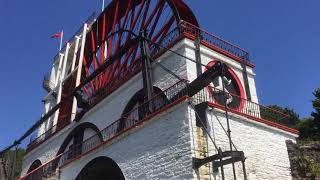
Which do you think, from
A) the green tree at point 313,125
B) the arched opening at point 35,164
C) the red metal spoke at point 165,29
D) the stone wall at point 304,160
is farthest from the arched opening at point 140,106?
the green tree at point 313,125

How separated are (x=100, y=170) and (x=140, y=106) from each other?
3.19 metres

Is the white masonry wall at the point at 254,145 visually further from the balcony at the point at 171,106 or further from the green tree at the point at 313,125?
the green tree at the point at 313,125

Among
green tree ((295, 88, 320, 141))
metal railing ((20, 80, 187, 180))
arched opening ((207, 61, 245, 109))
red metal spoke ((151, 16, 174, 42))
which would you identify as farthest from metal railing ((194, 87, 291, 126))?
green tree ((295, 88, 320, 141))

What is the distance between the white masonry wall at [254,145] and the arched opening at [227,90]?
0.87m

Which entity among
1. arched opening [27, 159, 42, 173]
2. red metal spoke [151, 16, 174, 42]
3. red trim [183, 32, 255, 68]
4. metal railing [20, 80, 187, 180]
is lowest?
metal railing [20, 80, 187, 180]

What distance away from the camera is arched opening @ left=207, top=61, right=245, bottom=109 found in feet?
43.5

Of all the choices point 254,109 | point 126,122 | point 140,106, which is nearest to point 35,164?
point 126,122

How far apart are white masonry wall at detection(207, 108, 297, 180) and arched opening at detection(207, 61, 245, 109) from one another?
2.86 feet

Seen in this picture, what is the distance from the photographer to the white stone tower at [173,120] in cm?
1109

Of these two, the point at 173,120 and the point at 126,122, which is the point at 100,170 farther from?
the point at 173,120

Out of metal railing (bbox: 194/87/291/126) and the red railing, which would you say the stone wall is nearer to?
the red railing

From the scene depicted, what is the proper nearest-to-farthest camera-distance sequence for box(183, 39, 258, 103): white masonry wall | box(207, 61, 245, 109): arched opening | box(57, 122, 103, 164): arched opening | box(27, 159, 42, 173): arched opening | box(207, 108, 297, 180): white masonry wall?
box(207, 108, 297, 180): white masonry wall → box(207, 61, 245, 109): arched opening → box(183, 39, 258, 103): white masonry wall → box(57, 122, 103, 164): arched opening → box(27, 159, 42, 173): arched opening

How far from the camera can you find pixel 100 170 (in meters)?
14.8

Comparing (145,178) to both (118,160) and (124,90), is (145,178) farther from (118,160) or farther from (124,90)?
(124,90)
